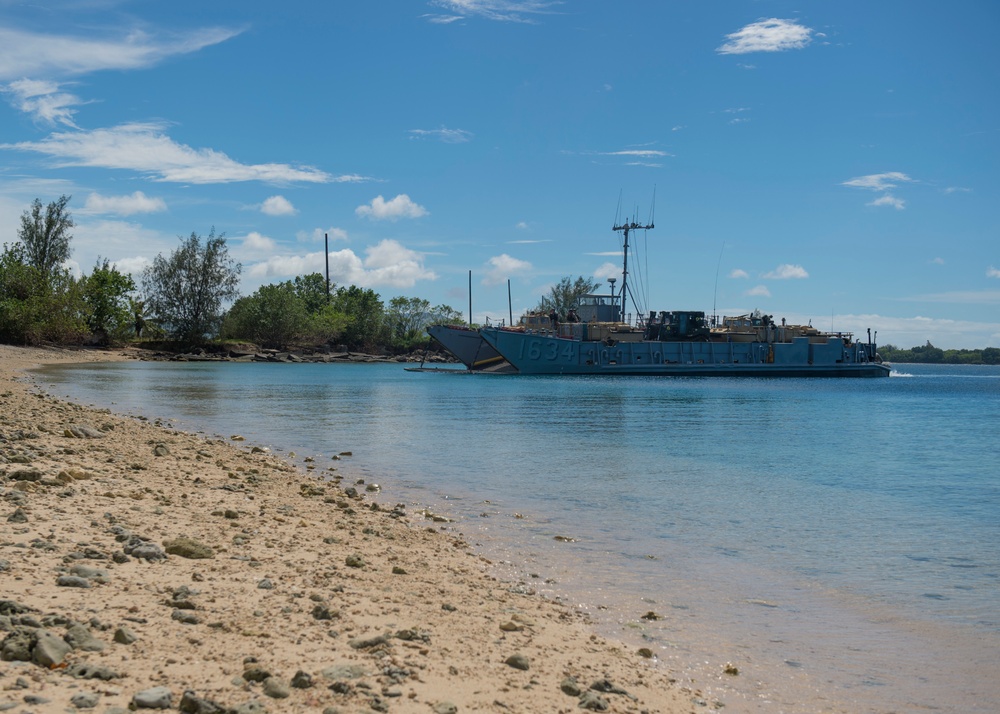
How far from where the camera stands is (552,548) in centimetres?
898

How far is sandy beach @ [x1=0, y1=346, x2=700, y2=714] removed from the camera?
4203 mm

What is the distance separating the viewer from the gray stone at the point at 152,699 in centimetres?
389

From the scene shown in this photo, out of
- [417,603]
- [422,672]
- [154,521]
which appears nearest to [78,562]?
[154,521]

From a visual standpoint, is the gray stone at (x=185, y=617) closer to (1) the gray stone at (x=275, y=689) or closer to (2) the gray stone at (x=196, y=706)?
(1) the gray stone at (x=275, y=689)

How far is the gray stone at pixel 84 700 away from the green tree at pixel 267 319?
307 ft

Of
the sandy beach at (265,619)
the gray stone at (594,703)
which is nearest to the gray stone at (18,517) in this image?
the sandy beach at (265,619)

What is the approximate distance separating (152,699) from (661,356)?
67270mm

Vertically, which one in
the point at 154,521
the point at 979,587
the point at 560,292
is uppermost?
the point at 560,292

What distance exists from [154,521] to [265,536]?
1059 mm

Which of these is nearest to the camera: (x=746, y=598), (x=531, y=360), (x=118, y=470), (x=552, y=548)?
(x=746, y=598)

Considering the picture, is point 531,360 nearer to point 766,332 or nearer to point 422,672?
point 766,332

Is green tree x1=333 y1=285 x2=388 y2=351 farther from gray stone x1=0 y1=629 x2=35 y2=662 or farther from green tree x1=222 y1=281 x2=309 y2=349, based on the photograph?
gray stone x1=0 y1=629 x2=35 y2=662

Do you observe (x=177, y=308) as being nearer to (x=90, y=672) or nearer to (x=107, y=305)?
(x=107, y=305)

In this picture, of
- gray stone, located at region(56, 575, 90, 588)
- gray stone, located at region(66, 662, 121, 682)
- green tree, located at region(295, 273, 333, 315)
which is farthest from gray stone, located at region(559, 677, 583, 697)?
green tree, located at region(295, 273, 333, 315)
